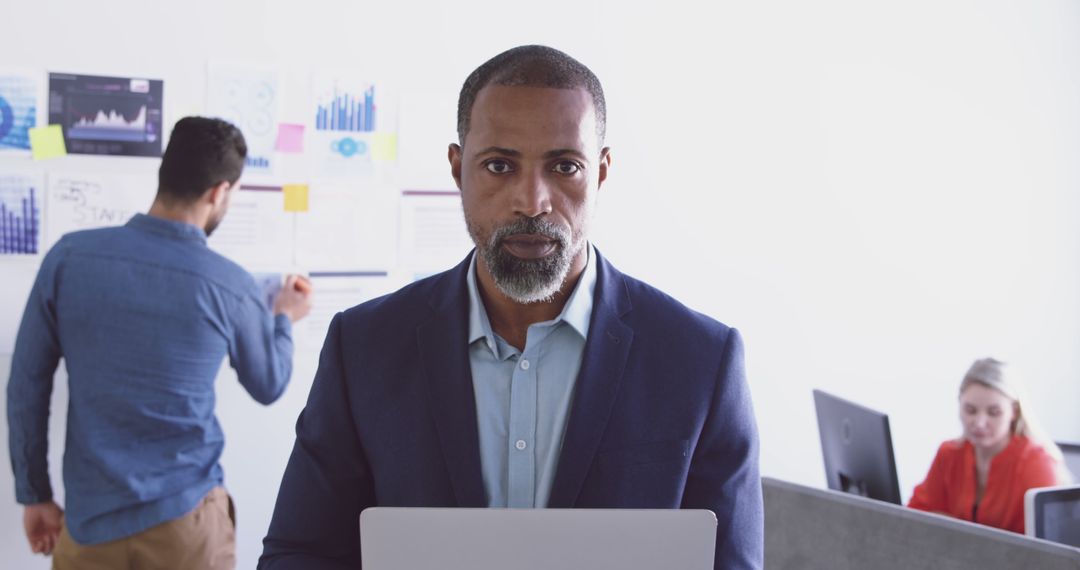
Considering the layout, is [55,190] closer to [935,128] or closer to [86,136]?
[86,136]

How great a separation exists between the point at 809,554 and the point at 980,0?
10.1 ft

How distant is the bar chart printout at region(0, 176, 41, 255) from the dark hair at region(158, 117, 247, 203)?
66 centimetres

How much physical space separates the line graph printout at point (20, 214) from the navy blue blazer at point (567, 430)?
6.40ft

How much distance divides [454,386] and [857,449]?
4.52 feet

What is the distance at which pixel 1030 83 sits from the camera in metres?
3.90

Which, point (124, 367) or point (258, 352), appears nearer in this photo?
point (124, 367)

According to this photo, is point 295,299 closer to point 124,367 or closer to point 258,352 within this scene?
point 258,352

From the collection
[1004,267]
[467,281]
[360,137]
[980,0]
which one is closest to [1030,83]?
[980,0]

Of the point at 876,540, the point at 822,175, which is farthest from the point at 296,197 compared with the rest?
the point at 876,540

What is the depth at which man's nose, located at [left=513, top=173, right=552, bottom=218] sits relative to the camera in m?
1.22

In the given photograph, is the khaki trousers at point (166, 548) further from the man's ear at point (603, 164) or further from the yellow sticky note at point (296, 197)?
the man's ear at point (603, 164)

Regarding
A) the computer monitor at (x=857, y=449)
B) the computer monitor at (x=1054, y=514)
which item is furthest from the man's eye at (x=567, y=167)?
the computer monitor at (x=857, y=449)

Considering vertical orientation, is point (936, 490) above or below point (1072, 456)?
above

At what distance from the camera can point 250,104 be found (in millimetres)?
3027
